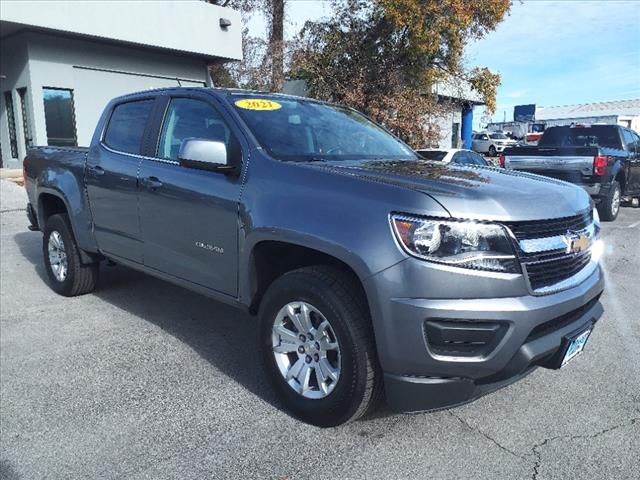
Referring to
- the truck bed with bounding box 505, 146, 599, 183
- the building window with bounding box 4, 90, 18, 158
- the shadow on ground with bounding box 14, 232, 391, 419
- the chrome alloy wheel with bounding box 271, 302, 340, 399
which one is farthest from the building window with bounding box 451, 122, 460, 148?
the chrome alloy wheel with bounding box 271, 302, 340, 399

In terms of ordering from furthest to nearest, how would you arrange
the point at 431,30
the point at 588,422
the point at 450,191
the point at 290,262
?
the point at 431,30 < the point at 290,262 < the point at 588,422 < the point at 450,191

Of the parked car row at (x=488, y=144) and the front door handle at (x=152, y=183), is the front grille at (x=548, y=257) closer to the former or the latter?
the front door handle at (x=152, y=183)

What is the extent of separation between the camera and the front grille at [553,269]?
2.60m

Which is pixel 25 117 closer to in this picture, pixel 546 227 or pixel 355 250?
pixel 355 250

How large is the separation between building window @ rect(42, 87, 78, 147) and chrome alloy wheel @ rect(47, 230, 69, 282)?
1176 cm

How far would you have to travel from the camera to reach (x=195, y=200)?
141 inches

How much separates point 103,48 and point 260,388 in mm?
16780

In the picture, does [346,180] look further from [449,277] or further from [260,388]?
[260,388]

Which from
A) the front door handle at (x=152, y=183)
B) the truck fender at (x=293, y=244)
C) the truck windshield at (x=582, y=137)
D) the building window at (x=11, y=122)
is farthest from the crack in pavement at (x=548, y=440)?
the building window at (x=11, y=122)

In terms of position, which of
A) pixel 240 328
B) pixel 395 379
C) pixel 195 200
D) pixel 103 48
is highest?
pixel 103 48

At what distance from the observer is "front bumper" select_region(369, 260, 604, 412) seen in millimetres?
2463

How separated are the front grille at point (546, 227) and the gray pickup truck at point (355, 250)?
0.03 ft

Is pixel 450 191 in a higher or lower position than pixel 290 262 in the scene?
higher

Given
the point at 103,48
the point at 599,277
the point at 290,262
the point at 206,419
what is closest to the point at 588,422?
the point at 599,277
